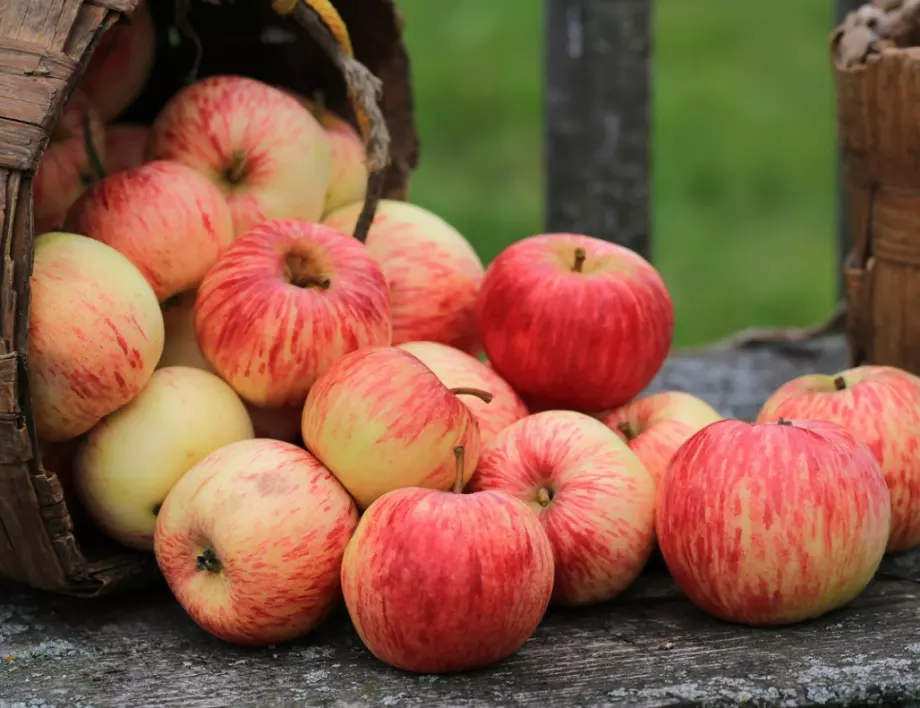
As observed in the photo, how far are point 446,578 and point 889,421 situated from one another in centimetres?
55

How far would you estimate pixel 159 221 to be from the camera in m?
1.31

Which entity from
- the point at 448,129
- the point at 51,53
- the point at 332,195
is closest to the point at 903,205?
the point at 332,195

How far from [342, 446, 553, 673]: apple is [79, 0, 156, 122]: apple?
71cm

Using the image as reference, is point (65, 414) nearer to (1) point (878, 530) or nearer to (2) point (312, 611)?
(2) point (312, 611)

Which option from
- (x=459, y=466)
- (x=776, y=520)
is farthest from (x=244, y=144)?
(x=776, y=520)

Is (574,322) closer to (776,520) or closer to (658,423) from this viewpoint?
(658,423)

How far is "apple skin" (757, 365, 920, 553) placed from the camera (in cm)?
131

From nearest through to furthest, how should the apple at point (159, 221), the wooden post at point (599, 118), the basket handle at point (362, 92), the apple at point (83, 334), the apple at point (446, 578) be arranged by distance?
the apple at point (446, 578)
the apple at point (83, 334)
the apple at point (159, 221)
the basket handle at point (362, 92)
the wooden post at point (599, 118)

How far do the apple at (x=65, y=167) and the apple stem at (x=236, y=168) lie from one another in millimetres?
144

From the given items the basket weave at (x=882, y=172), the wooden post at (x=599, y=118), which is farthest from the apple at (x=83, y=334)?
the wooden post at (x=599, y=118)

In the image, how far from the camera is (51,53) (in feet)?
3.69

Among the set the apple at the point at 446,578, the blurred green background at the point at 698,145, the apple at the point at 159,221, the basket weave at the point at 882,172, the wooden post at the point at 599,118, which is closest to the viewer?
the apple at the point at 446,578

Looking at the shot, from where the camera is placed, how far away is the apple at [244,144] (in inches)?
56.2

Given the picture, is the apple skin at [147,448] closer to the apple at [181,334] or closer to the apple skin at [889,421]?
the apple at [181,334]
